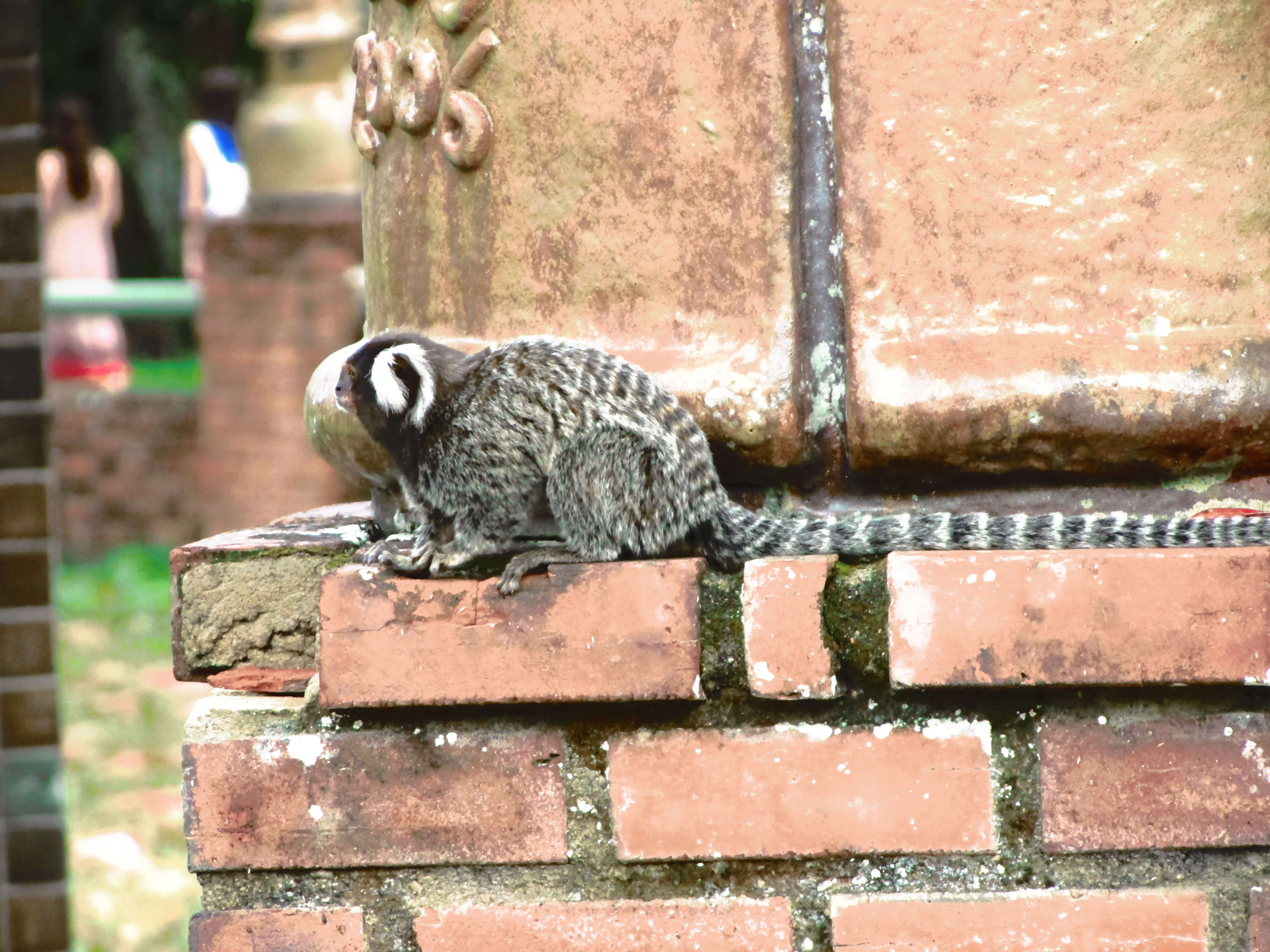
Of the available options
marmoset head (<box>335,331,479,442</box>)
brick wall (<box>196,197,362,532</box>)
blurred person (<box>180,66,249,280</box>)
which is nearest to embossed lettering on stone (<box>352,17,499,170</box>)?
marmoset head (<box>335,331,479,442</box>)

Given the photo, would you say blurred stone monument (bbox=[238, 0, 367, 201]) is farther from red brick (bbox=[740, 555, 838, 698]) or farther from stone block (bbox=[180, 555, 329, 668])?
red brick (bbox=[740, 555, 838, 698])

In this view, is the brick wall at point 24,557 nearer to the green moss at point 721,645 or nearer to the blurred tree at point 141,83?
the green moss at point 721,645

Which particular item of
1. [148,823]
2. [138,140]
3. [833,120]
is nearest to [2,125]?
[833,120]

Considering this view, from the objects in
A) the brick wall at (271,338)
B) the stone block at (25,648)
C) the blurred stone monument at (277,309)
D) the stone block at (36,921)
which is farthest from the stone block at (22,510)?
the brick wall at (271,338)

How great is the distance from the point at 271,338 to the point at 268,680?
6761mm

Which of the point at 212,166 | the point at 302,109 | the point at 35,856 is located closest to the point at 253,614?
the point at 35,856

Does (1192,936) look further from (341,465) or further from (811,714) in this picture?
(341,465)

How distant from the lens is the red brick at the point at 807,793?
1.19 meters

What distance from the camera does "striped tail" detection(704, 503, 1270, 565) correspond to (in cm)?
119

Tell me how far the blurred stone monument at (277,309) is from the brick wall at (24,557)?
4.86 meters

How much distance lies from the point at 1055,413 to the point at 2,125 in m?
1.91

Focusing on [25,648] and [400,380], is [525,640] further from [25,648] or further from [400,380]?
[25,648]

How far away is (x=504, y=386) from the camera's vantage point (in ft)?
4.64

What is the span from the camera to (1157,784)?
118cm
